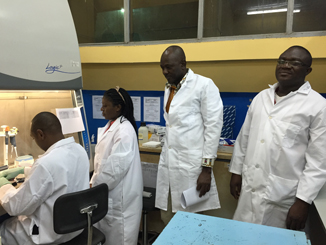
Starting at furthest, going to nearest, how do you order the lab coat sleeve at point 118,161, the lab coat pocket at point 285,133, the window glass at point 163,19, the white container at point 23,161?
the window glass at point 163,19 → the white container at point 23,161 → the lab coat sleeve at point 118,161 → the lab coat pocket at point 285,133

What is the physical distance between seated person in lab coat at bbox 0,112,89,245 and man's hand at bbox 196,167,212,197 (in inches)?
29.2

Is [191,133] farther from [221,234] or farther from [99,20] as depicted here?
[99,20]

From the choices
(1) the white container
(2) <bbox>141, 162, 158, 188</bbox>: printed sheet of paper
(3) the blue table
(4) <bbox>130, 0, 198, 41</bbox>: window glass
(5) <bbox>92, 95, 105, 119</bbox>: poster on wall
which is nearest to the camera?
(3) the blue table

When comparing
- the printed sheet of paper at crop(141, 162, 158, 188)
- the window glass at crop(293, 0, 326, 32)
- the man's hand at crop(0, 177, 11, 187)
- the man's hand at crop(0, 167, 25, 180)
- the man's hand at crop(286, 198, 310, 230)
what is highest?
the window glass at crop(293, 0, 326, 32)

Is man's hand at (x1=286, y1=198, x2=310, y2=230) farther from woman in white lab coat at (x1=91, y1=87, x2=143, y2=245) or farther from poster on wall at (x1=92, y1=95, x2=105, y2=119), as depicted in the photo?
poster on wall at (x1=92, y1=95, x2=105, y2=119)

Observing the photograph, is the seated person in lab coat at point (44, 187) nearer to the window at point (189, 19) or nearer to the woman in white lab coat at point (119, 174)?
the woman in white lab coat at point (119, 174)

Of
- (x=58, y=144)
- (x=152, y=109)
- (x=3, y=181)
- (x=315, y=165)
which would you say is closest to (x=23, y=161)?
(x=3, y=181)

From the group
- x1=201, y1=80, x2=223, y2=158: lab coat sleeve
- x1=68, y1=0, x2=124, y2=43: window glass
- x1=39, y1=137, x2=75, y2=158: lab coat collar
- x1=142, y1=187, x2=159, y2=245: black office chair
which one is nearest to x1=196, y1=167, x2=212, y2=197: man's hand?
x1=201, y1=80, x2=223, y2=158: lab coat sleeve

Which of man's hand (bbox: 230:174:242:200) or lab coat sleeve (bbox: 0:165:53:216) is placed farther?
man's hand (bbox: 230:174:242:200)

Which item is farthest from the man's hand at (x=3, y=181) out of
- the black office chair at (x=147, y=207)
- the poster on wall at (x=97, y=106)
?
the poster on wall at (x=97, y=106)

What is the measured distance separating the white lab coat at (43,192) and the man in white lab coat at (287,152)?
3.45ft

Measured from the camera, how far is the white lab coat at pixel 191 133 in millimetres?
1718

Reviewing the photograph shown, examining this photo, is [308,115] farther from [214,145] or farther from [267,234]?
[267,234]

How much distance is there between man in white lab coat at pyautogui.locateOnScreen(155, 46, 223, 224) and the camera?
1.72m
